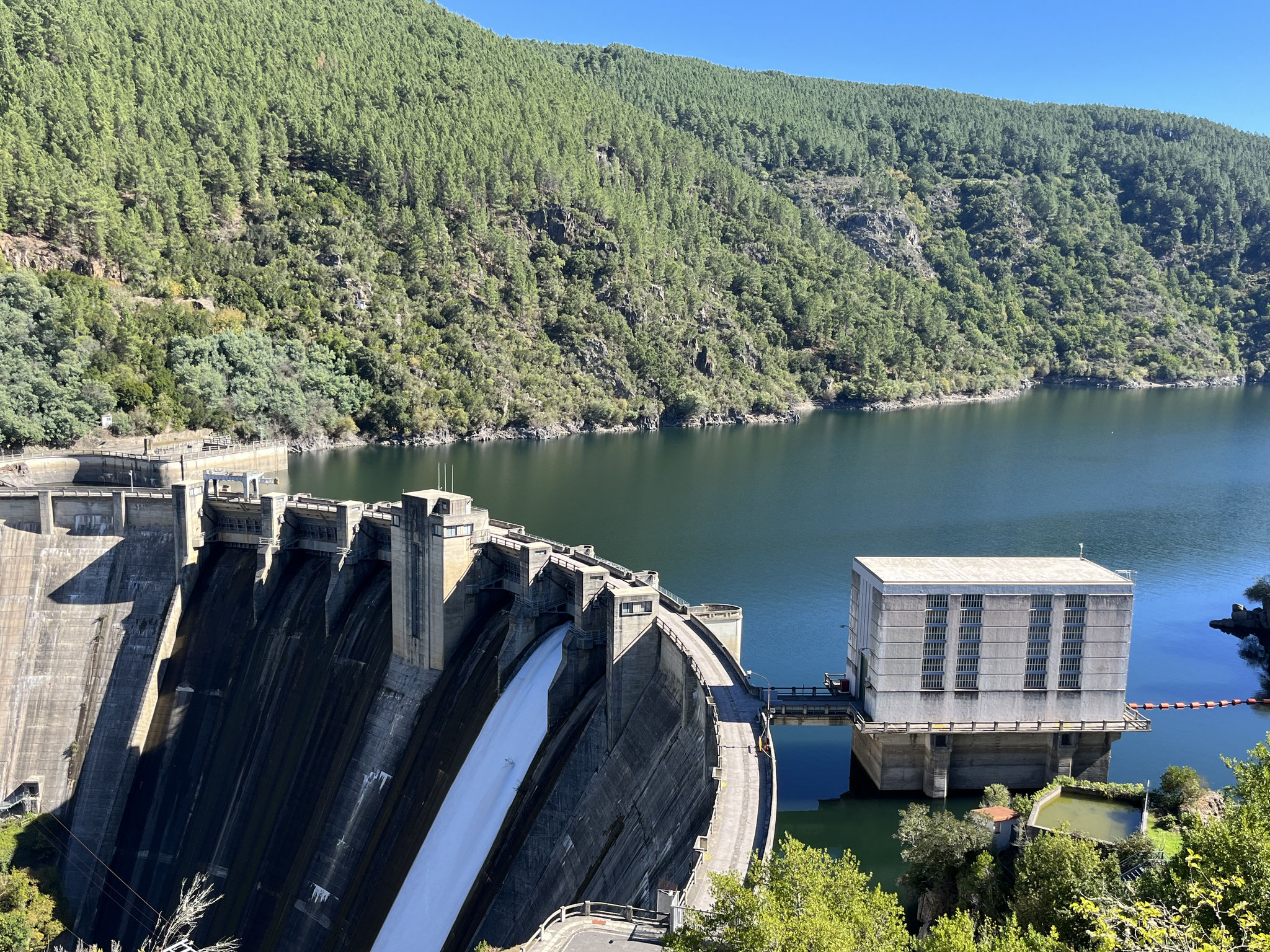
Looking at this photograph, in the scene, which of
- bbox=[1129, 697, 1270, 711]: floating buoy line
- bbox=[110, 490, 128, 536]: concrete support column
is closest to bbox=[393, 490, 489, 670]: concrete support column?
bbox=[110, 490, 128, 536]: concrete support column

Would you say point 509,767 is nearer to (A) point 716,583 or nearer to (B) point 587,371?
(A) point 716,583

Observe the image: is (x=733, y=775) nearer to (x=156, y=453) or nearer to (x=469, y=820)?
(x=469, y=820)

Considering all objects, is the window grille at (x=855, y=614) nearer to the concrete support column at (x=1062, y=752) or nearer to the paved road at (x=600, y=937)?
the concrete support column at (x=1062, y=752)

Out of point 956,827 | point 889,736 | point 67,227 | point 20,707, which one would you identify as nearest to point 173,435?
point 67,227

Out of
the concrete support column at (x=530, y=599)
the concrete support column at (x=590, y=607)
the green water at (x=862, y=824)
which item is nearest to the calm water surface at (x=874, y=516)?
the green water at (x=862, y=824)

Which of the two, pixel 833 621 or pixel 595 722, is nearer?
pixel 595 722

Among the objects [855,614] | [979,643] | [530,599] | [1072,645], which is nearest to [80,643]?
[530,599]

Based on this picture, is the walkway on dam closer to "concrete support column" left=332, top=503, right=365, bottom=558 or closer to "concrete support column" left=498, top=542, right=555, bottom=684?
"concrete support column" left=498, top=542, right=555, bottom=684
